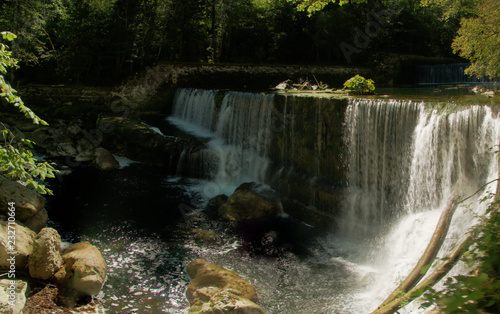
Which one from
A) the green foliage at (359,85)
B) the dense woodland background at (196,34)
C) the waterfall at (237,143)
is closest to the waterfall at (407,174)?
the green foliage at (359,85)

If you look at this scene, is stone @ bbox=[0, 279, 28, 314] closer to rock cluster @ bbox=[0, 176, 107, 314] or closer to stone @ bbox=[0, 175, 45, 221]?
rock cluster @ bbox=[0, 176, 107, 314]

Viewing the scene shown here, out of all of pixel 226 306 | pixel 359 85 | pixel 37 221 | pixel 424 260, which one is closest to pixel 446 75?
pixel 359 85

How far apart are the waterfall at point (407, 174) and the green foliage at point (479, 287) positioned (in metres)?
3.29

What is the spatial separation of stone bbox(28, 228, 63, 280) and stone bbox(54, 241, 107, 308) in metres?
0.17

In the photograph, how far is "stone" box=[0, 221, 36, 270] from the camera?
6062mm

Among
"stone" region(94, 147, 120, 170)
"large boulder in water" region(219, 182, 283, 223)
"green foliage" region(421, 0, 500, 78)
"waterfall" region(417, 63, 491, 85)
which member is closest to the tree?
"green foliage" region(421, 0, 500, 78)

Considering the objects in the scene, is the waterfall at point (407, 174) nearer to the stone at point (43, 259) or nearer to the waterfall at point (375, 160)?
the waterfall at point (375, 160)

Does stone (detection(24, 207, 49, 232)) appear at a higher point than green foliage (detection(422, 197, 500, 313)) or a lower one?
lower

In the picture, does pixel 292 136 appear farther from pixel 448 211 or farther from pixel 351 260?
pixel 448 211

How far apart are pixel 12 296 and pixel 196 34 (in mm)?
18157

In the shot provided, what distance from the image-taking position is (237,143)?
1344 cm

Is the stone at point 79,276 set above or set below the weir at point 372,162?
below

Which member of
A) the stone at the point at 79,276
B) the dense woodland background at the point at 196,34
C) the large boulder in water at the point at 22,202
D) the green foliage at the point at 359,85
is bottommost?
the stone at the point at 79,276

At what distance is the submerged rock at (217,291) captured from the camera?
18.9 ft
